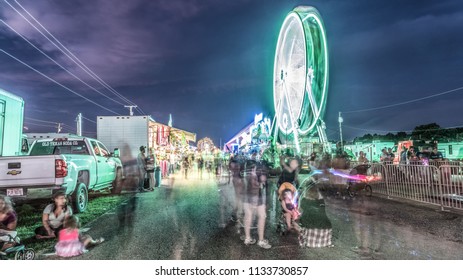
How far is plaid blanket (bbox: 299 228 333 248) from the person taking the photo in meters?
4.90

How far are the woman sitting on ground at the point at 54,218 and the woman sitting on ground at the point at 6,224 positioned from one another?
25.8 inches

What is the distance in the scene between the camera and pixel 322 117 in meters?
18.4

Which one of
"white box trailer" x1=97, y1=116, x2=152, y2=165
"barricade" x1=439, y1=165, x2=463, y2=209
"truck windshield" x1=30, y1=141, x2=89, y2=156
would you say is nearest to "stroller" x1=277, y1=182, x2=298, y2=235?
"barricade" x1=439, y1=165, x2=463, y2=209

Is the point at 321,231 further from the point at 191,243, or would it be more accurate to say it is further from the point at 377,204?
the point at 377,204

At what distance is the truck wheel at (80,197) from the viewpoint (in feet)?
25.0

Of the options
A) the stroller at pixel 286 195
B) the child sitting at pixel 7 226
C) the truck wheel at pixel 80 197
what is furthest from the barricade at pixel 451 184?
the child sitting at pixel 7 226

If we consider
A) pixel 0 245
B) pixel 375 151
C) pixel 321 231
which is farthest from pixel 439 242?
pixel 375 151

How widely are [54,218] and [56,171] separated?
1.72 meters

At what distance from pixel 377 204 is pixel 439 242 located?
3.90 meters

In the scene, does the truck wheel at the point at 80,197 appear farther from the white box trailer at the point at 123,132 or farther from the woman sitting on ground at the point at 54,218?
the white box trailer at the point at 123,132

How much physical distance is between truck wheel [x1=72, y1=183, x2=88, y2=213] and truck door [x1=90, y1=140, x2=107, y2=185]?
4.51ft

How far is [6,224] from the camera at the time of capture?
470 centimetres

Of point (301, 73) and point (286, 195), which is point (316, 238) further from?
point (301, 73)

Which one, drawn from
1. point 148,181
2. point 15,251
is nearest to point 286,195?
point 15,251
